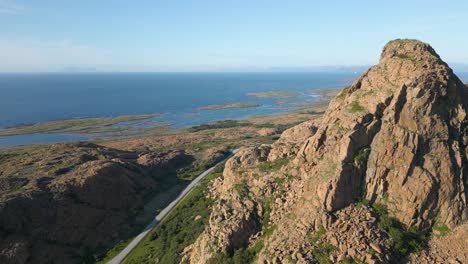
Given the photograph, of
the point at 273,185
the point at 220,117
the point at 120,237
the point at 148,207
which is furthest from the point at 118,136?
the point at 273,185

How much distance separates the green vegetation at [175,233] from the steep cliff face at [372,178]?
22.4 feet

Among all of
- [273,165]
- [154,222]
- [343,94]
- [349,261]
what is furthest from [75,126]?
[349,261]

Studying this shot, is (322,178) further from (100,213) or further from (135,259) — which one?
(100,213)

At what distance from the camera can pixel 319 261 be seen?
31641 millimetres

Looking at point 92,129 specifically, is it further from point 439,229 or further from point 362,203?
point 439,229

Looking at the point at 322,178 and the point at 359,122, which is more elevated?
the point at 359,122

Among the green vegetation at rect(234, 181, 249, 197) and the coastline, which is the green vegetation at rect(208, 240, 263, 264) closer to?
the green vegetation at rect(234, 181, 249, 197)

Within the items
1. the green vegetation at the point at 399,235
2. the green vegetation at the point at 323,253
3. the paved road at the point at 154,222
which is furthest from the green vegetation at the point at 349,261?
the paved road at the point at 154,222

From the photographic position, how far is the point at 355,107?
39.5m

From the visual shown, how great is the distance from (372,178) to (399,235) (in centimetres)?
611

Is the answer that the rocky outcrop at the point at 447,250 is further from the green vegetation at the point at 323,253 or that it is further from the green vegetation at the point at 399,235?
the green vegetation at the point at 323,253

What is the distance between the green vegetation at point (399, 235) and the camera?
107 feet

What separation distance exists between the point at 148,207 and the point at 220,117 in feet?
420

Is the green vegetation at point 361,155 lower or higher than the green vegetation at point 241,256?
higher
